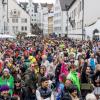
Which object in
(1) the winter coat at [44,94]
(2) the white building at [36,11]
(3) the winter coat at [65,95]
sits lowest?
(1) the winter coat at [44,94]

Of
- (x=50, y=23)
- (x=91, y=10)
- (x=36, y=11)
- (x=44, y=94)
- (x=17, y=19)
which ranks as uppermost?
(x=36, y=11)

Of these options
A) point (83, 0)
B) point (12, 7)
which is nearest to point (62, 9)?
point (12, 7)

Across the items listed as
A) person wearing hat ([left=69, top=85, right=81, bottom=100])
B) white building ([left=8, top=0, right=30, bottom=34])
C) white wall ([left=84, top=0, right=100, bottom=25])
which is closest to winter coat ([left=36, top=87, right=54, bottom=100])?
person wearing hat ([left=69, top=85, right=81, bottom=100])

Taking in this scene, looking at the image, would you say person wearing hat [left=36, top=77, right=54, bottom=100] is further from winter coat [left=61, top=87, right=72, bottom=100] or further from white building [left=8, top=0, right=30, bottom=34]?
white building [left=8, top=0, right=30, bottom=34]

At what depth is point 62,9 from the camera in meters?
118

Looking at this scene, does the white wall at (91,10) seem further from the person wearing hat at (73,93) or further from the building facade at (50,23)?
the building facade at (50,23)

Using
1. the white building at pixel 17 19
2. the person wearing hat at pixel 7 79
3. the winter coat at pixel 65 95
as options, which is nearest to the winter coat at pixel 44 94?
the winter coat at pixel 65 95

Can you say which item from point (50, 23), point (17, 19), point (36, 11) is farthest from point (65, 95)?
point (36, 11)

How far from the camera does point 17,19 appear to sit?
405 ft

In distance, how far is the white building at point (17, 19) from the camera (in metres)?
115

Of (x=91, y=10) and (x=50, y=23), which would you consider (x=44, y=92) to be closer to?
(x=91, y=10)

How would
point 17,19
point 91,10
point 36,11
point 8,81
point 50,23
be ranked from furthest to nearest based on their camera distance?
point 36,11 < point 50,23 < point 17,19 < point 91,10 < point 8,81

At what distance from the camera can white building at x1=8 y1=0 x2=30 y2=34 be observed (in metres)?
115

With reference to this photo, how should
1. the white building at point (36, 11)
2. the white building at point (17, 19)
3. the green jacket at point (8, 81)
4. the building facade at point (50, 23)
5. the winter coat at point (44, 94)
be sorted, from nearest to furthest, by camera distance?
the winter coat at point (44, 94)
the green jacket at point (8, 81)
the white building at point (17, 19)
the building facade at point (50, 23)
the white building at point (36, 11)
